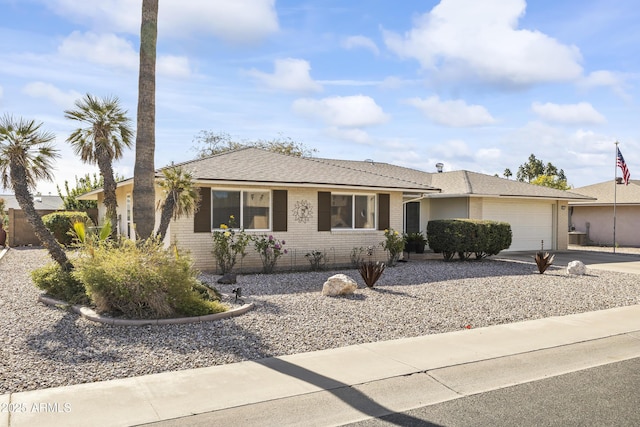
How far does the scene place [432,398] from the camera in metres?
5.57

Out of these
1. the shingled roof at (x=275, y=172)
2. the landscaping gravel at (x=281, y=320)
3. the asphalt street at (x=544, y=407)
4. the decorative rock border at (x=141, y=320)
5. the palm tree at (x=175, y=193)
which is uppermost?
the shingled roof at (x=275, y=172)

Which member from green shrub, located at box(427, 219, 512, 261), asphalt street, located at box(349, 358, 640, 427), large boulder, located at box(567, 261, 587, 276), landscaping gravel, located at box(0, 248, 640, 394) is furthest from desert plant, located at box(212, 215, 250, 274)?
asphalt street, located at box(349, 358, 640, 427)

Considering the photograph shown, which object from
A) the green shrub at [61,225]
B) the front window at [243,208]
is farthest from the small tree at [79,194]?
the front window at [243,208]

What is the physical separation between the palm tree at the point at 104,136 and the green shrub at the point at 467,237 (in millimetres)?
10688

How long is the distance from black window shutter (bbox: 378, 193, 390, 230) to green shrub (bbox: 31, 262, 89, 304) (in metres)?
10.1

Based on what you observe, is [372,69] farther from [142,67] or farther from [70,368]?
[70,368]

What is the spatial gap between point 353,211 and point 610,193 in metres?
21.3

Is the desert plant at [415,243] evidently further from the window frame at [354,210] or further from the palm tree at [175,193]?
the palm tree at [175,193]

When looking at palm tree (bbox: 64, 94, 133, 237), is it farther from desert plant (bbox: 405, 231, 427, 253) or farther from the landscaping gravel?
desert plant (bbox: 405, 231, 427, 253)

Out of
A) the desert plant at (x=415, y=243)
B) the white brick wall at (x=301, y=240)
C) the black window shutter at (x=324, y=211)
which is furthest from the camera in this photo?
the desert plant at (x=415, y=243)

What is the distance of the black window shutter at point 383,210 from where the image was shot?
1767 cm

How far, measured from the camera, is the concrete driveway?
18.5 metres

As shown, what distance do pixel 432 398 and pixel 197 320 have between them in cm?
430

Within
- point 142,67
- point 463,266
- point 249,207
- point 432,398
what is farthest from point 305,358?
point 463,266
